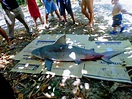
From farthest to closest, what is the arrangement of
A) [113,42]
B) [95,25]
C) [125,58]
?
[95,25]
[113,42]
[125,58]

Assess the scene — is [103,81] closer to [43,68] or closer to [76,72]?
[76,72]

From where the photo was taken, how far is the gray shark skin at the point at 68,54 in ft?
11.1

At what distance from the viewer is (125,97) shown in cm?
240

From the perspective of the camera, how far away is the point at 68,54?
137 inches

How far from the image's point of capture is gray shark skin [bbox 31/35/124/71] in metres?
3.38

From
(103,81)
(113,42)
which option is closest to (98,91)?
(103,81)

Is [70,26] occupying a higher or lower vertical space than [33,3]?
lower

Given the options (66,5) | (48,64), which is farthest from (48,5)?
(48,64)

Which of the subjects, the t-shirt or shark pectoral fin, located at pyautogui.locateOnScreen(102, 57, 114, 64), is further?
the t-shirt

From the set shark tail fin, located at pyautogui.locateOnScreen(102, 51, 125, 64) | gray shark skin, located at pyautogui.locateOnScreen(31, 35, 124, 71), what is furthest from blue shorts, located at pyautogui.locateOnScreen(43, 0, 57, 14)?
shark tail fin, located at pyautogui.locateOnScreen(102, 51, 125, 64)

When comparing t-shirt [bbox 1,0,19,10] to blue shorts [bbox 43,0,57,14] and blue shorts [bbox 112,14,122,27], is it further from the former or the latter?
blue shorts [bbox 112,14,122,27]

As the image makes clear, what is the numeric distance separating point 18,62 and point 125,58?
2324 millimetres

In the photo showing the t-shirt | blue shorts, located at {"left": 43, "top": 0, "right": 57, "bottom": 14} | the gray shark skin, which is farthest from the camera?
blue shorts, located at {"left": 43, "top": 0, "right": 57, "bottom": 14}

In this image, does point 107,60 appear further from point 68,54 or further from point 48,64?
point 48,64
